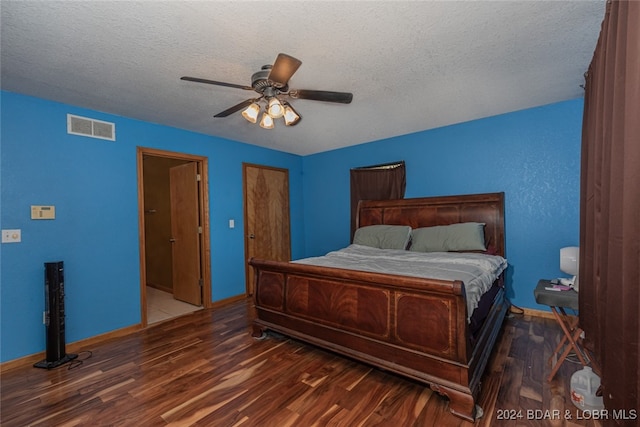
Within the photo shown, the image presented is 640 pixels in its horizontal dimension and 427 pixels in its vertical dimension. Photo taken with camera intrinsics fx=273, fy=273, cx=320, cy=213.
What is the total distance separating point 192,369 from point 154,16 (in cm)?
248

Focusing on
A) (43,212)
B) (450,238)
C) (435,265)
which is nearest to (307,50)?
(435,265)

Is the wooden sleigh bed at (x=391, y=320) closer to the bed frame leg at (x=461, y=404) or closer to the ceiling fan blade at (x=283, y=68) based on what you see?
the bed frame leg at (x=461, y=404)

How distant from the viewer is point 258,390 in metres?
1.93

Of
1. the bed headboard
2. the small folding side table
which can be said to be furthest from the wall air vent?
the small folding side table

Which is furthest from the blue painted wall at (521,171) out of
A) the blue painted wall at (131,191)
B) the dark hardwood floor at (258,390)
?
the dark hardwood floor at (258,390)

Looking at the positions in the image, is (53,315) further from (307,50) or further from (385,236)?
(385,236)

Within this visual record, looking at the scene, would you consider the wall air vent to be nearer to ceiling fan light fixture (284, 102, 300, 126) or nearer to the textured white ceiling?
the textured white ceiling

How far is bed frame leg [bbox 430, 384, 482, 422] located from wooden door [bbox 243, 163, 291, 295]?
321 centimetres

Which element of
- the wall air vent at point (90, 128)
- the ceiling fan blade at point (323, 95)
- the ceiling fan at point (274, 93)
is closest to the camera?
the ceiling fan at point (274, 93)

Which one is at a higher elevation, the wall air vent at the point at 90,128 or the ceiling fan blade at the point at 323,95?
the wall air vent at the point at 90,128

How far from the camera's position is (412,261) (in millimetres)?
2740

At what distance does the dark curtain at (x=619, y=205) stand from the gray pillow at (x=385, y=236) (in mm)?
2025

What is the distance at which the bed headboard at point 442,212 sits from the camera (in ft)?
10.7

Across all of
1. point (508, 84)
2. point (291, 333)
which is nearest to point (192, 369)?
point (291, 333)
